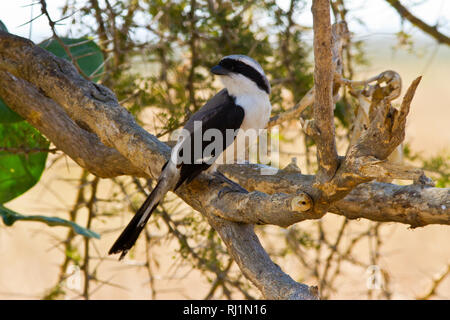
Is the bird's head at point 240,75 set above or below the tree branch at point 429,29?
below

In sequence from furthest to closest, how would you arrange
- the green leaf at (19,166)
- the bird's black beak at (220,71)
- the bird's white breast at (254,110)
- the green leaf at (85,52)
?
the green leaf at (85,52) < the green leaf at (19,166) < the bird's black beak at (220,71) < the bird's white breast at (254,110)

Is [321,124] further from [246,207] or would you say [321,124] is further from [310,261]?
[310,261]

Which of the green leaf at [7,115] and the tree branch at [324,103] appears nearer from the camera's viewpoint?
the tree branch at [324,103]

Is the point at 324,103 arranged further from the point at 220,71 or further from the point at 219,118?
the point at 220,71

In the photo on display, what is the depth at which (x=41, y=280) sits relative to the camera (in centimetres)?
762

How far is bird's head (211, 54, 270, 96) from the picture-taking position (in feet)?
10.7

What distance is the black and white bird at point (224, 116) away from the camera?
266 cm

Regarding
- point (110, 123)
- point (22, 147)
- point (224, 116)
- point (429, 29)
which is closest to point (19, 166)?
point (22, 147)

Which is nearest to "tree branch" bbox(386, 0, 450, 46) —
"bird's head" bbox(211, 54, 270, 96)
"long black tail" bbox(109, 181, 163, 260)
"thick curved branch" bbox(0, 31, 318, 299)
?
"bird's head" bbox(211, 54, 270, 96)

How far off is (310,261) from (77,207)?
1.88m

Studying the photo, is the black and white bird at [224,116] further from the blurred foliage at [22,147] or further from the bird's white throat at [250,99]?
the blurred foliage at [22,147]

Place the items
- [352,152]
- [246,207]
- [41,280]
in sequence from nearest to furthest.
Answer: [352,152] → [246,207] → [41,280]

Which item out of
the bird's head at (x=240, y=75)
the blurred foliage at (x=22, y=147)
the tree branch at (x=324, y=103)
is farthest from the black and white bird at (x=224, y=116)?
the tree branch at (x=324, y=103)
